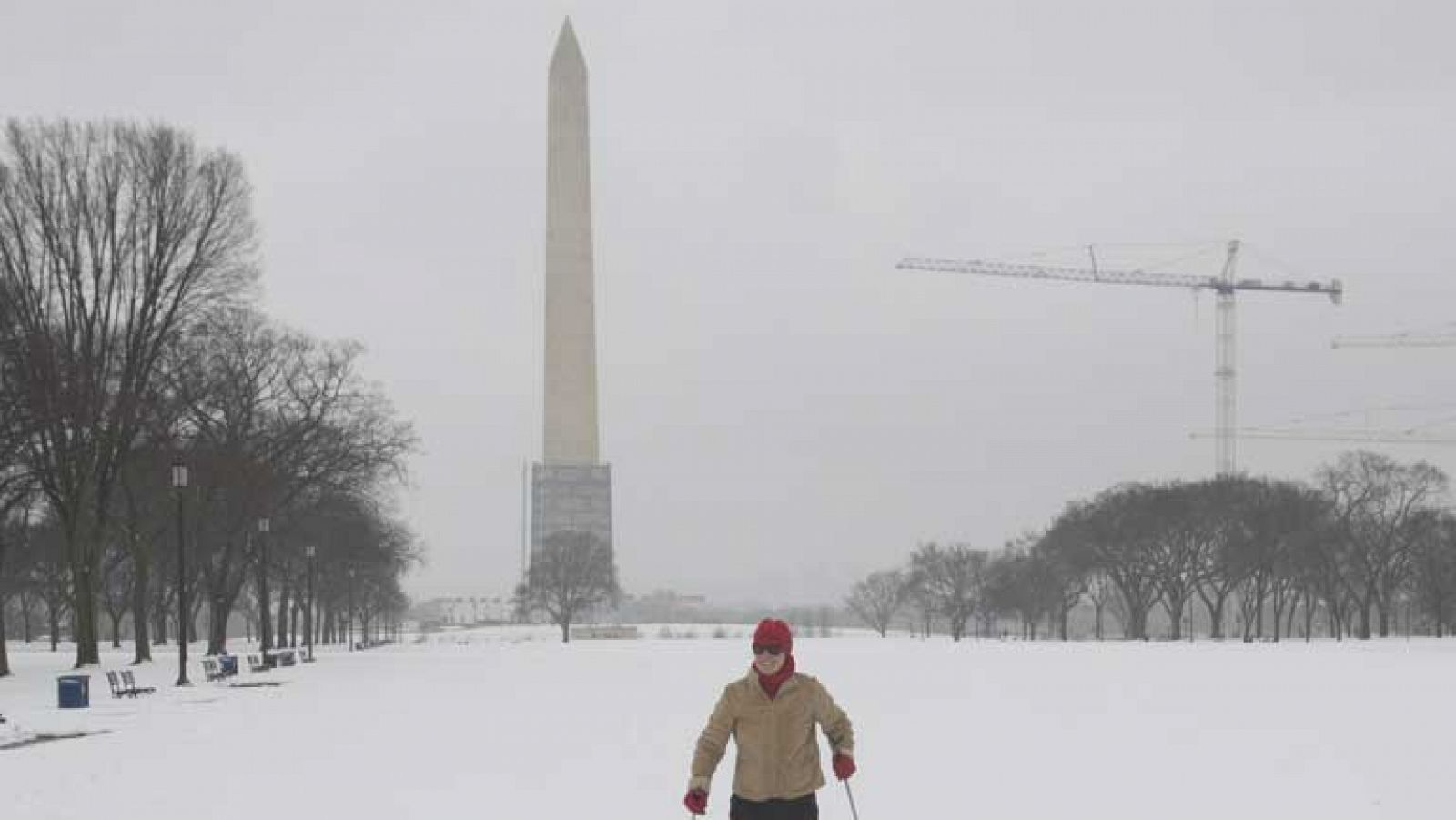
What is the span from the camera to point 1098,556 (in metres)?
91.0

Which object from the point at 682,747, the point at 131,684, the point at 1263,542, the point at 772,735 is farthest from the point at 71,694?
the point at 1263,542

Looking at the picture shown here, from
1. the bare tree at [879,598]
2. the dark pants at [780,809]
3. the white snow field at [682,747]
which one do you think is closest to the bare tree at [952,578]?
the bare tree at [879,598]

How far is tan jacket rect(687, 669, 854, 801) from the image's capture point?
919 cm

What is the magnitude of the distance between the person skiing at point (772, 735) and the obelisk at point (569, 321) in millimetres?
128751

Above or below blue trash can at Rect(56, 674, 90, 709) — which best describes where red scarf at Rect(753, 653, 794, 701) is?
above

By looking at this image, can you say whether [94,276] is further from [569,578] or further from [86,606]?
[569,578]

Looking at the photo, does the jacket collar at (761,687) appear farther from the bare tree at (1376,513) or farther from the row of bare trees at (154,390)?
the bare tree at (1376,513)

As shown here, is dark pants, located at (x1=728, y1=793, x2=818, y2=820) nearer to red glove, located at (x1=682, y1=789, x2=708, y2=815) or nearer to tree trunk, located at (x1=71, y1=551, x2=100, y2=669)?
red glove, located at (x1=682, y1=789, x2=708, y2=815)

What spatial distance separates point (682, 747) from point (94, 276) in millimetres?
27083

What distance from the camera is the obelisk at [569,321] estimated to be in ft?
446

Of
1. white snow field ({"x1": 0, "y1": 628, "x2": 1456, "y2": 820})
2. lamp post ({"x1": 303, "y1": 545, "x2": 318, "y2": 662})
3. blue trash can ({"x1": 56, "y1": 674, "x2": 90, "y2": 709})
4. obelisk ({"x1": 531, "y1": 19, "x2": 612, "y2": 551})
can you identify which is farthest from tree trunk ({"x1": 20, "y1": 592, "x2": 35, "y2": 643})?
blue trash can ({"x1": 56, "y1": 674, "x2": 90, "y2": 709})

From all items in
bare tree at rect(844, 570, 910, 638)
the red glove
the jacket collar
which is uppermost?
the jacket collar

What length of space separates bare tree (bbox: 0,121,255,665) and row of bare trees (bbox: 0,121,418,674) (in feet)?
0.20

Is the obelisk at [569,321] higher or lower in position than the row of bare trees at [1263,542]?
higher
